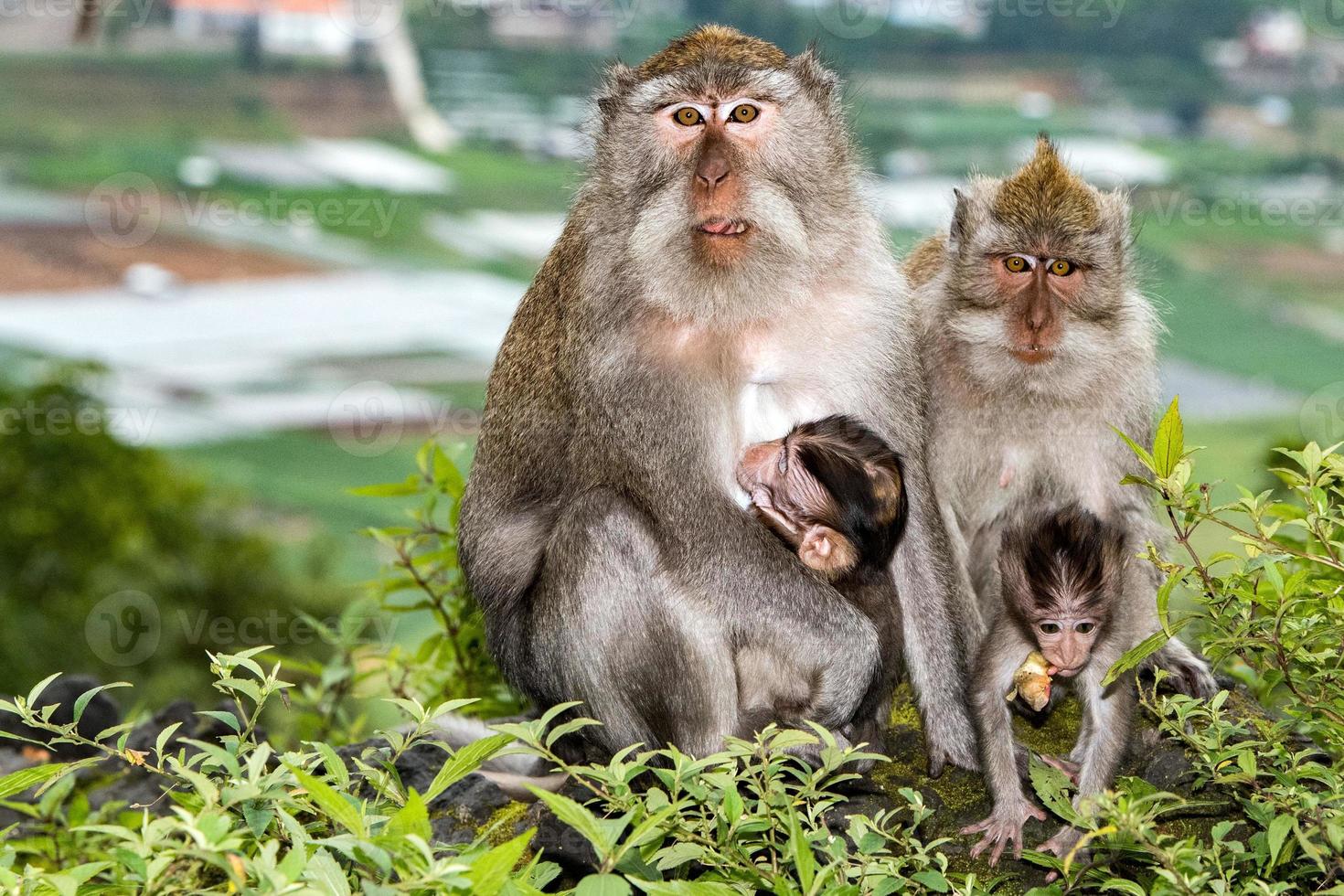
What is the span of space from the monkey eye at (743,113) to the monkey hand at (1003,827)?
1695mm

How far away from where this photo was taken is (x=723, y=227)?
3268 millimetres

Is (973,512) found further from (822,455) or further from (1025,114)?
(1025,114)

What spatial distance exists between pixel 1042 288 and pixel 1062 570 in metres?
0.75

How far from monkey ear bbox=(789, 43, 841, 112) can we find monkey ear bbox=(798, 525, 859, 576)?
1072mm

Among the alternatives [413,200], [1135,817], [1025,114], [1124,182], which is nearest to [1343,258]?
[1025,114]

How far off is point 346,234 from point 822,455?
31.0ft

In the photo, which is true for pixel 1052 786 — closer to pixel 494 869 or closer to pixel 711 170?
pixel 494 869

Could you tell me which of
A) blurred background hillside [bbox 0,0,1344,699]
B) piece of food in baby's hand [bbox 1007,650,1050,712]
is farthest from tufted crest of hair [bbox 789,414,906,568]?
blurred background hillside [bbox 0,0,1344,699]

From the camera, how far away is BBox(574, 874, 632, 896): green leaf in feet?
7.00

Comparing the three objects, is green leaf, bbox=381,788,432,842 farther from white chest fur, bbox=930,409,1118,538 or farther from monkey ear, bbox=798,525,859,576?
white chest fur, bbox=930,409,1118,538

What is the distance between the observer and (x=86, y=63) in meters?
11.7

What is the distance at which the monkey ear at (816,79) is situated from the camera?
3541 mm

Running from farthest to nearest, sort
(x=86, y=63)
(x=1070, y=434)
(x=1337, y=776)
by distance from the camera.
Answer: (x=86, y=63)
(x=1070, y=434)
(x=1337, y=776)

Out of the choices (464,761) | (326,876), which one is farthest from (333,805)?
(464,761)
